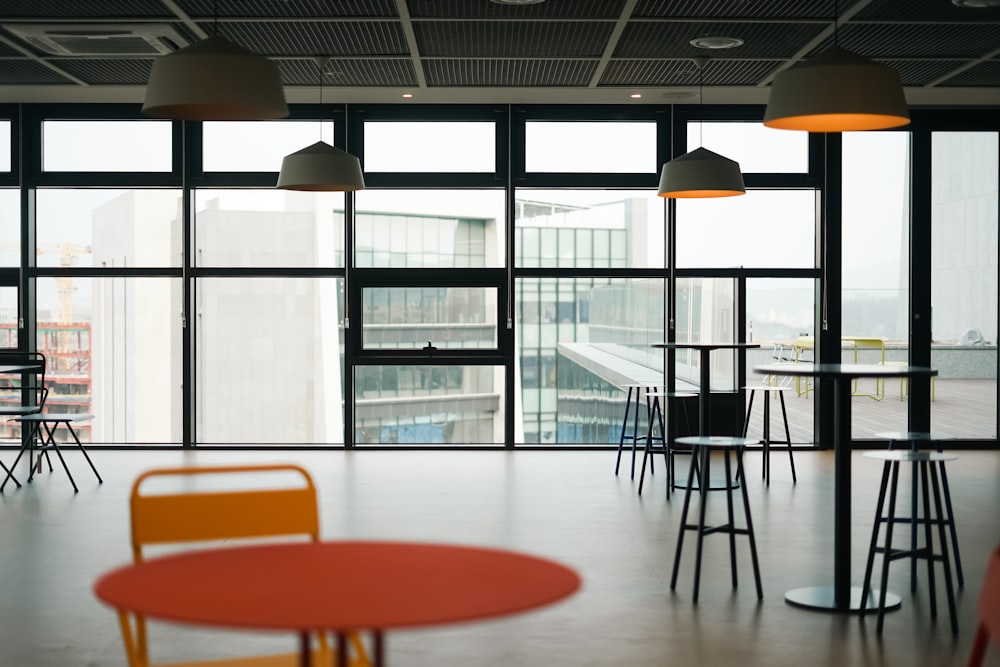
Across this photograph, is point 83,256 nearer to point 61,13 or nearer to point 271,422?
point 271,422

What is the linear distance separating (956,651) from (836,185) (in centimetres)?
683

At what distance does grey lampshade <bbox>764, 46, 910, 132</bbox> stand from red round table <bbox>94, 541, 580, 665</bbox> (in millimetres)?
2840

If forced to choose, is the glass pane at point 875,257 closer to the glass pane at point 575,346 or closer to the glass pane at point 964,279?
the glass pane at point 964,279

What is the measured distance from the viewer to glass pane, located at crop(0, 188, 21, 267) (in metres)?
10.3

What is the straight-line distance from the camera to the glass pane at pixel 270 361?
33.9 feet

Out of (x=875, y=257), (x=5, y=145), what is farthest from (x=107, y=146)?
(x=875, y=257)

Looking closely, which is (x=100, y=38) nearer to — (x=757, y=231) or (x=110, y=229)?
(x=110, y=229)

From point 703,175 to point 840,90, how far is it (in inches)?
109

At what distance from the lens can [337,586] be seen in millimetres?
1840

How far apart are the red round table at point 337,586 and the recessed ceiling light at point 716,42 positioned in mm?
6346

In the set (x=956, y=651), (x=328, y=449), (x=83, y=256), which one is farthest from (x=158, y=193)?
(x=956, y=651)

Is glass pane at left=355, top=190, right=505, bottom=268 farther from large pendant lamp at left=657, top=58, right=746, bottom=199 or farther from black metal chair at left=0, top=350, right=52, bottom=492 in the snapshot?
large pendant lamp at left=657, top=58, right=746, bottom=199

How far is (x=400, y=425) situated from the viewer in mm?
10320

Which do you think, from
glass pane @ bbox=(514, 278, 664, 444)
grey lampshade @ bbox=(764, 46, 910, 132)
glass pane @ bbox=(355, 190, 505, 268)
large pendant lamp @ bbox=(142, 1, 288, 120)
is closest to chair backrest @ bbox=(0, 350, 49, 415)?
glass pane @ bbox=(355, 190, 505, 268)
